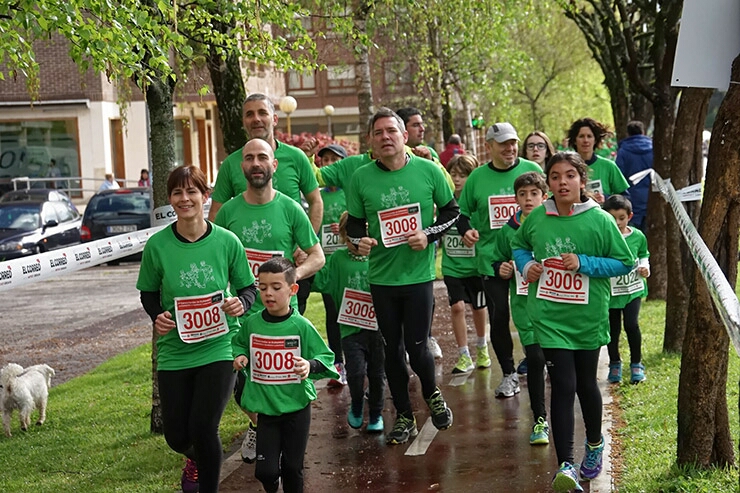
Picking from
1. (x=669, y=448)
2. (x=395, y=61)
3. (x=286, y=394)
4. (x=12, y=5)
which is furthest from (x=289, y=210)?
(x=395, y=61)

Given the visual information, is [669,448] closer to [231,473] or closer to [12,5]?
[231,473]

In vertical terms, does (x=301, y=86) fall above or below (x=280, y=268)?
below

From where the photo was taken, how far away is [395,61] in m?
34.0

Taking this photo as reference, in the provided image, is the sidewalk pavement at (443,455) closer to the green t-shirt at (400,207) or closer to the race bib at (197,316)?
the green t-shirt at (400,207)

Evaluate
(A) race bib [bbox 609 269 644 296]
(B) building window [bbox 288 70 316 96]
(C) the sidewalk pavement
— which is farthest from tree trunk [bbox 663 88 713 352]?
(B) building window [bbox 288 70 316 96]

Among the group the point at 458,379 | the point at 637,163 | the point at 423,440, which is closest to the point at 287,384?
the point at 423,440

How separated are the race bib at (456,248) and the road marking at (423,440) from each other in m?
1.98

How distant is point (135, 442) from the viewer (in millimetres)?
8953

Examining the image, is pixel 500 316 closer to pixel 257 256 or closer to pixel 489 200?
pixel 489 200

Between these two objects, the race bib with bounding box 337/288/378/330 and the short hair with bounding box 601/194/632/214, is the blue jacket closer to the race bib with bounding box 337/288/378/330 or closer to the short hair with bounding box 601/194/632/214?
the short hair with bounding box 601/194/632/214

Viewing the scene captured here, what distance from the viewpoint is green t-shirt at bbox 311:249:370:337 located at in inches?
347

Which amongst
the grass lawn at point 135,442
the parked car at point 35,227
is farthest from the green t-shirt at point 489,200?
the parked car at point 35,227

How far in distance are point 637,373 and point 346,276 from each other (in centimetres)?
279

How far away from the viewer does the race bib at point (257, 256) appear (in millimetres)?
7562
